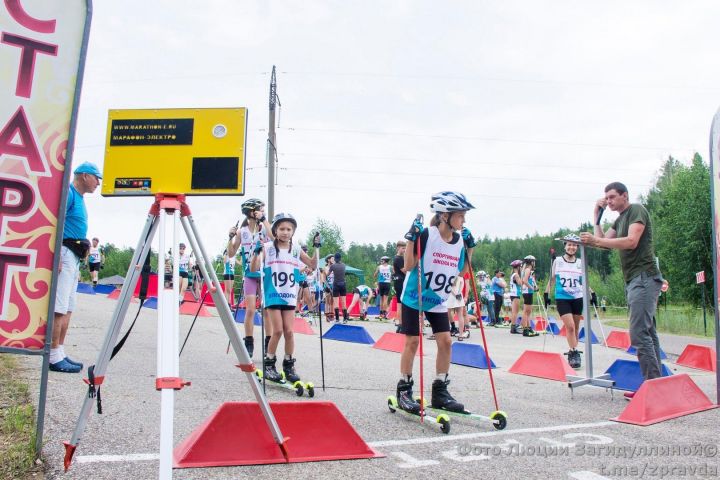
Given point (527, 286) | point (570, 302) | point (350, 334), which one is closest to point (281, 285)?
point (570, 302)

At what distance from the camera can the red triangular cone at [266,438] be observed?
3.79 meters

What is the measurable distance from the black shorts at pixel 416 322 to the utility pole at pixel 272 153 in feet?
70.1

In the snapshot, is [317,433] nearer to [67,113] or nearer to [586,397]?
[67,113]

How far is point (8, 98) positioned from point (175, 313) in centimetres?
199

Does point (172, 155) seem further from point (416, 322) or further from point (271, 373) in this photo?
point (271, 373)

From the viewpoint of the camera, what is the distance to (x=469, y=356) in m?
9.59

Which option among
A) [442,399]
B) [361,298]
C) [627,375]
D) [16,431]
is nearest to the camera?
[16,431]

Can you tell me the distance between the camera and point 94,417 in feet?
15.8

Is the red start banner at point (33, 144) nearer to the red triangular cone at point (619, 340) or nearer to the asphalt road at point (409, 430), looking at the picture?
the asphalt road at point (409, 430)

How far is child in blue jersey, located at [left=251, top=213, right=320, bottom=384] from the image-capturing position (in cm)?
701

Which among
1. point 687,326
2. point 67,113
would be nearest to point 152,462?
point 67,113

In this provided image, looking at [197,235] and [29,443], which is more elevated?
[197,235]

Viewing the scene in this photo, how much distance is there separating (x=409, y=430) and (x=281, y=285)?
2.78 m

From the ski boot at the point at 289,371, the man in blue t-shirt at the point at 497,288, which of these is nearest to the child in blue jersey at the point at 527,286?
the man in blue t-shirt at the point at 497,288
